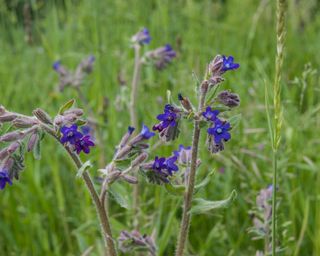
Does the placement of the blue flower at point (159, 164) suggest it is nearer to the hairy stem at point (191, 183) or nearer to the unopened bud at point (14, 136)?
the hairy stem at point (191, 183)

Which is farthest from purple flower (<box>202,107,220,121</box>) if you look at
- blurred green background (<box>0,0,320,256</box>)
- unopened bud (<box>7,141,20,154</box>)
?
unopened bud (<box>7,141,20,154</box>)

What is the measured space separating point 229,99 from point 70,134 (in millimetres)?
594

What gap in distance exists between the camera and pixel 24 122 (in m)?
2.06

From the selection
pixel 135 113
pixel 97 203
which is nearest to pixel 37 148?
pixel 97 203

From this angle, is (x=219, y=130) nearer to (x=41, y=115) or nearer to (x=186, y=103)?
(x=186, y=103)

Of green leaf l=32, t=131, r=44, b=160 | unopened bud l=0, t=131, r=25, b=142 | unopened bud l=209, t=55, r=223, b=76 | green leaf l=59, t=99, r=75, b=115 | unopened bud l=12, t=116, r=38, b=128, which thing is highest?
unopened bud l=209, t=55, r=223, b=76

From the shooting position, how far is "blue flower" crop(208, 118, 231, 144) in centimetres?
196

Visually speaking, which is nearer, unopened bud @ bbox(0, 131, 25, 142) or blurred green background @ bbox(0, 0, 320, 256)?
unopened bud @ bbox(0, 131, 25, 142)

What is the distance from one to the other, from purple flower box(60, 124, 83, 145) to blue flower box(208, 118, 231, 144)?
474 mm

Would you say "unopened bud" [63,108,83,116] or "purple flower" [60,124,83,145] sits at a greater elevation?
"unopened bud" [63,108,83,116]

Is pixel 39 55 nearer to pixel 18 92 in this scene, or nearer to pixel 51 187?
pixel 18 92

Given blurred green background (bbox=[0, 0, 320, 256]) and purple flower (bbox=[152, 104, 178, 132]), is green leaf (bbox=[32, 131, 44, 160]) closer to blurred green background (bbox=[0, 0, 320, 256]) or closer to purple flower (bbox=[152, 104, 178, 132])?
purple flower (bbox=[152, 104, 178, 132])

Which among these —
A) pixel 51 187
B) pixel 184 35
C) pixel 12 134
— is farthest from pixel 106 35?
pixel 12 134

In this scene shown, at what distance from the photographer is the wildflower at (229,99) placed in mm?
2057
